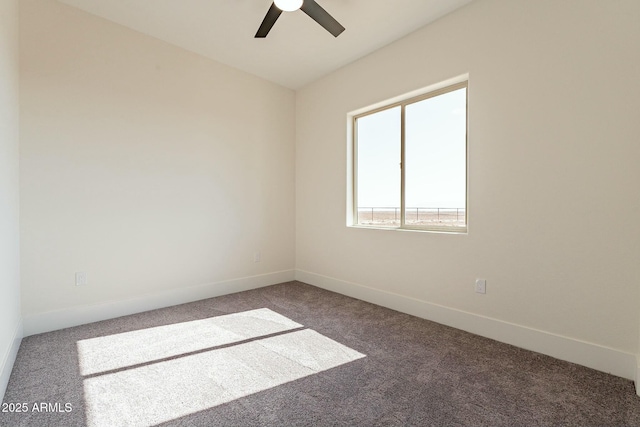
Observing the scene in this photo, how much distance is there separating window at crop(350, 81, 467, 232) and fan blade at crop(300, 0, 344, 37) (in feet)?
3.73

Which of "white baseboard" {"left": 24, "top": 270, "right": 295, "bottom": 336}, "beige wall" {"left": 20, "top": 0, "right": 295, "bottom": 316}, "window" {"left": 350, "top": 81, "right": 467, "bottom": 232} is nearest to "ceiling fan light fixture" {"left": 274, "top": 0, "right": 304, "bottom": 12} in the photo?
"window" {"left": 350, "top": 81, "right": 467, "bottom": 232}

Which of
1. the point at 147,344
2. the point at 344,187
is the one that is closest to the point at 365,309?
the point at 344,187

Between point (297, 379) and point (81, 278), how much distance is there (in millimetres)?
2209

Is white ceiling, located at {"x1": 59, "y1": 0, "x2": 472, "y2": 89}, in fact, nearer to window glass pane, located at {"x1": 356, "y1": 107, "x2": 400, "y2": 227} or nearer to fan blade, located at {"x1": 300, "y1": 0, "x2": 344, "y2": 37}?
fan blade, located at {"x1": 300, "y1": 0, "x2": 344, "y2": 37}

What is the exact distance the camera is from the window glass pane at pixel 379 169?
3.32 metres

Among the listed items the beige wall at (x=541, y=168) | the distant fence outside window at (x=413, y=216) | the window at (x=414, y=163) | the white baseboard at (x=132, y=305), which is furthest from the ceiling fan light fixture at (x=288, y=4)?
the white baseboard at (x=132, y=305)

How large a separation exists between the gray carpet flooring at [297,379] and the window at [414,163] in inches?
43.1

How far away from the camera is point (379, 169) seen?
350 cm

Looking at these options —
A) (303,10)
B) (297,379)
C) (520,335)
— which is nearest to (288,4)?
(303,10)

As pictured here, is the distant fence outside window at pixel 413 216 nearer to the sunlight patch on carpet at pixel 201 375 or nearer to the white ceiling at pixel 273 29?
the sunlight patch on carpet at pixel 201 375

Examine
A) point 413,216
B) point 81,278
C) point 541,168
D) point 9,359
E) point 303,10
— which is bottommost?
point 9,359

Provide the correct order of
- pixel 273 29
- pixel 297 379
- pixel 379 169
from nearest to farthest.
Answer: pixel 297 379 → pixel 273 29 → pixel 379 169

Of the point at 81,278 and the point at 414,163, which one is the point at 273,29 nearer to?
the point at 414,163

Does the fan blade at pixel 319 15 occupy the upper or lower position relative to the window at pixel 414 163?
upper
